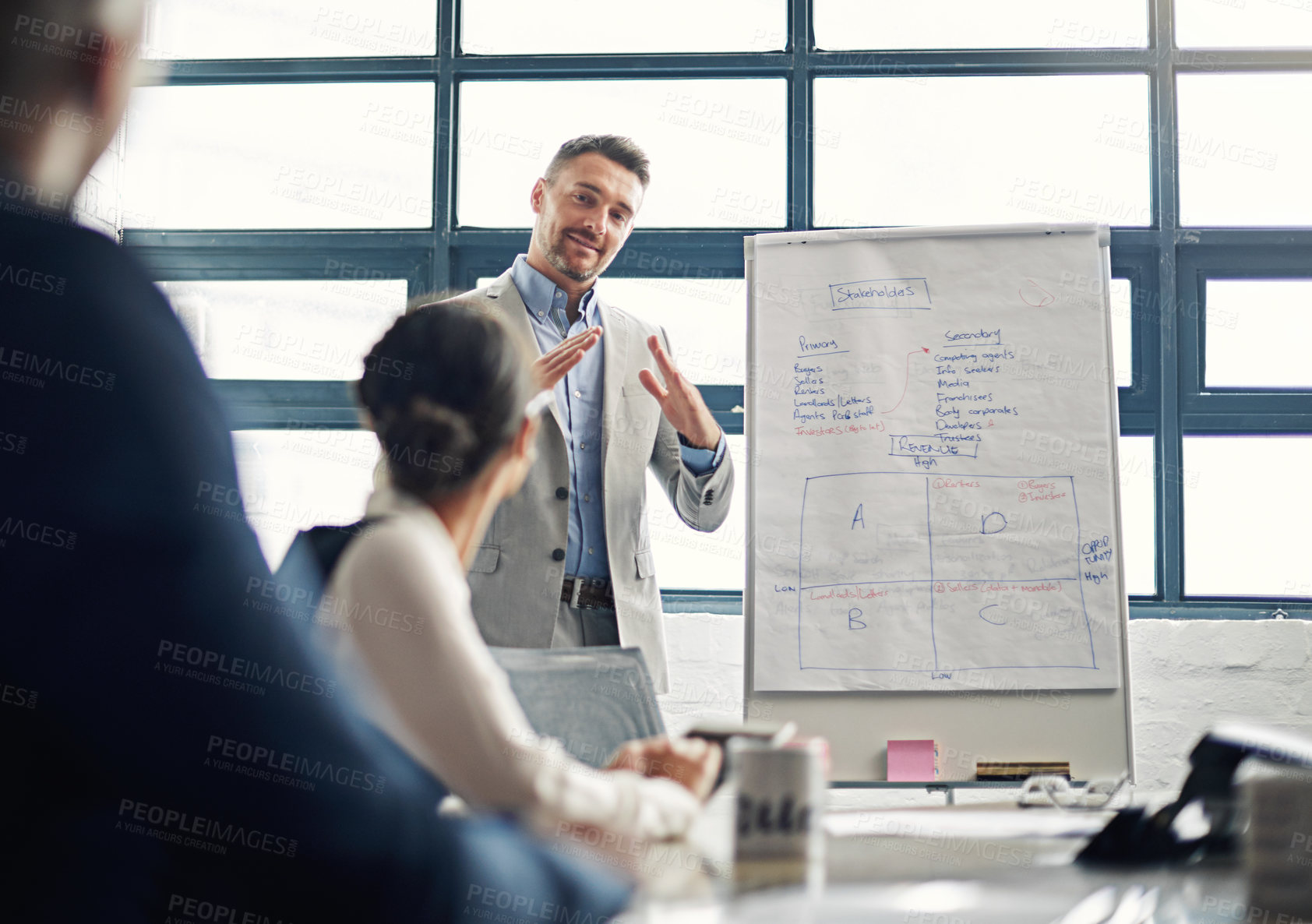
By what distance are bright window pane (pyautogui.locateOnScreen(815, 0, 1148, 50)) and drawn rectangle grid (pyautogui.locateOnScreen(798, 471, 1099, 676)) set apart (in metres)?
1.52

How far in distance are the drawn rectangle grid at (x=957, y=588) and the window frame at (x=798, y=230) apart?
683mm

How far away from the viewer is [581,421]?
93.0 inches

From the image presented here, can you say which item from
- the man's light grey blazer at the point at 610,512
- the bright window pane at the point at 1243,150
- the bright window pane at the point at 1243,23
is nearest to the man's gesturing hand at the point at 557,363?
the man's light grey blazer at the point at 610,512

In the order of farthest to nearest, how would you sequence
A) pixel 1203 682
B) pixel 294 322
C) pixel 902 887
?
pixel 294 322, pixel 1203 682, pixel 902 887

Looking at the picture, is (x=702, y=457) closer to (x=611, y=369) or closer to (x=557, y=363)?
(x=611, y=369)

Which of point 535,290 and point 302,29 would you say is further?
point 302,29

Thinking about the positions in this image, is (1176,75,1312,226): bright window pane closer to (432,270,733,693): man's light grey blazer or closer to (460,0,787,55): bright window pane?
(460,0,787,55): bright window pane

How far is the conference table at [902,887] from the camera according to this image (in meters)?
0.75

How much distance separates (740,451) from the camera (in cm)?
311

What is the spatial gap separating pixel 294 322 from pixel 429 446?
249cm

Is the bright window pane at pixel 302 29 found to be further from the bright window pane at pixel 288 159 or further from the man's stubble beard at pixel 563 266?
the man's stubble beard at pixel 563 266

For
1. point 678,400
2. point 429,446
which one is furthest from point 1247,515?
point 429,446

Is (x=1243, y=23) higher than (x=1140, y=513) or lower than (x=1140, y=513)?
higher

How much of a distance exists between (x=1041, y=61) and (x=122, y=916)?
10.8 feet
